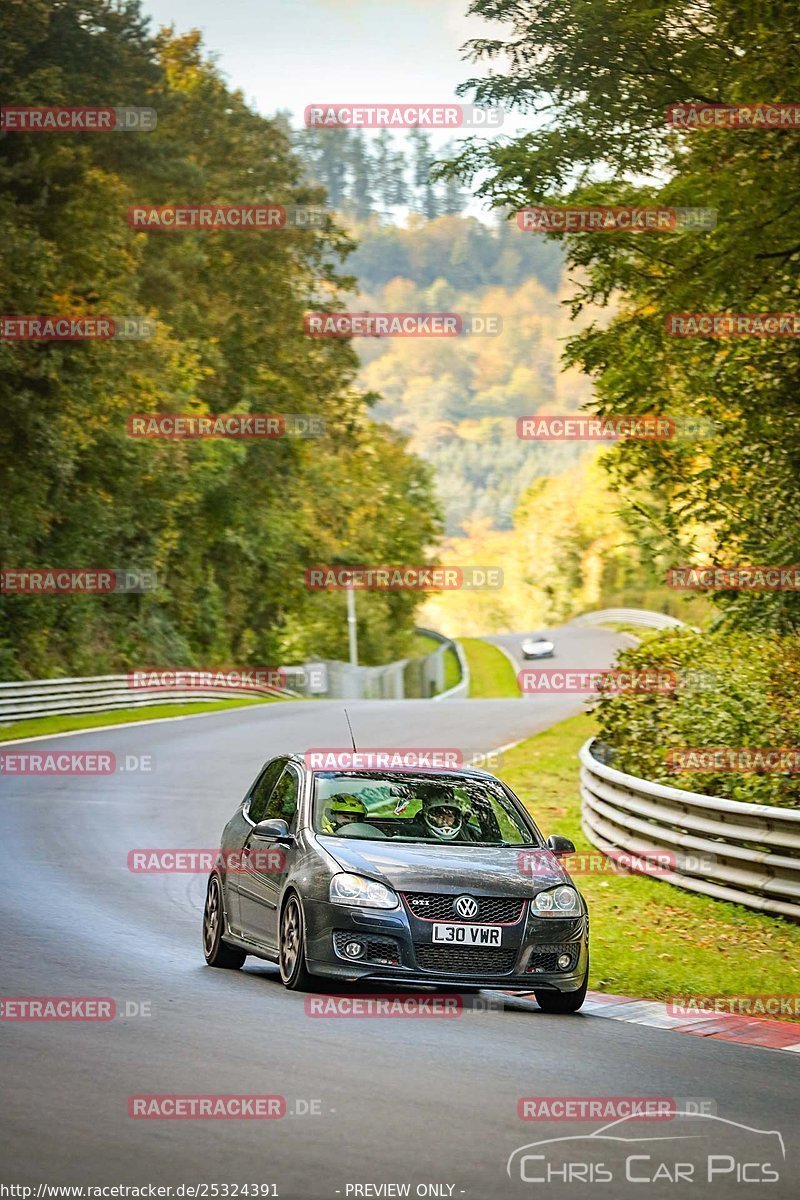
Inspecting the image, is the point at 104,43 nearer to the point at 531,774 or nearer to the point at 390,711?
the point at 390,711

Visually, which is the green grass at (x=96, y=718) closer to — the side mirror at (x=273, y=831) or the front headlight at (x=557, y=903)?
the side mirror at (x=273, y=831)

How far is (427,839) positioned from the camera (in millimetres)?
10688

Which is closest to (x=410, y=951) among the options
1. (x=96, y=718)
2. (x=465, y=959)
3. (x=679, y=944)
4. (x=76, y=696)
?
(x=465, y=959)

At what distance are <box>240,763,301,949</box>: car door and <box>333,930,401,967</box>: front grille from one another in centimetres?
86

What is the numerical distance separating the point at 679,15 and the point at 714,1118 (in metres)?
16.5

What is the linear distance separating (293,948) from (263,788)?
194cm

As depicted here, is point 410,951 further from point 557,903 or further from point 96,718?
point 96,718

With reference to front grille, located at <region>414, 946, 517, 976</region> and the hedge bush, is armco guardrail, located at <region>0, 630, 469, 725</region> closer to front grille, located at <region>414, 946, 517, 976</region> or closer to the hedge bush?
the hedge bush

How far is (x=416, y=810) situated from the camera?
432 inches

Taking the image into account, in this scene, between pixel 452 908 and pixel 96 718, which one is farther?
pixel 96 718

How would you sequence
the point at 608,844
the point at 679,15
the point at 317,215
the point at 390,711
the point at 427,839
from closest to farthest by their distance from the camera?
the point at 427,839
the point at 608,844
the point at 679,15
the point at 390,711
the point at 317,215

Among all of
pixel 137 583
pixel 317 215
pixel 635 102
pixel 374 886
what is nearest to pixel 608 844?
pixel 374 886

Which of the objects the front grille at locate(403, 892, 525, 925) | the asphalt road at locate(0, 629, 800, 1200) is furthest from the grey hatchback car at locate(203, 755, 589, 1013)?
the asphalt road at locate(0, 629, 800, 1200)

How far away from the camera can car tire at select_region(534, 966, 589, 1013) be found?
10.4 meters
